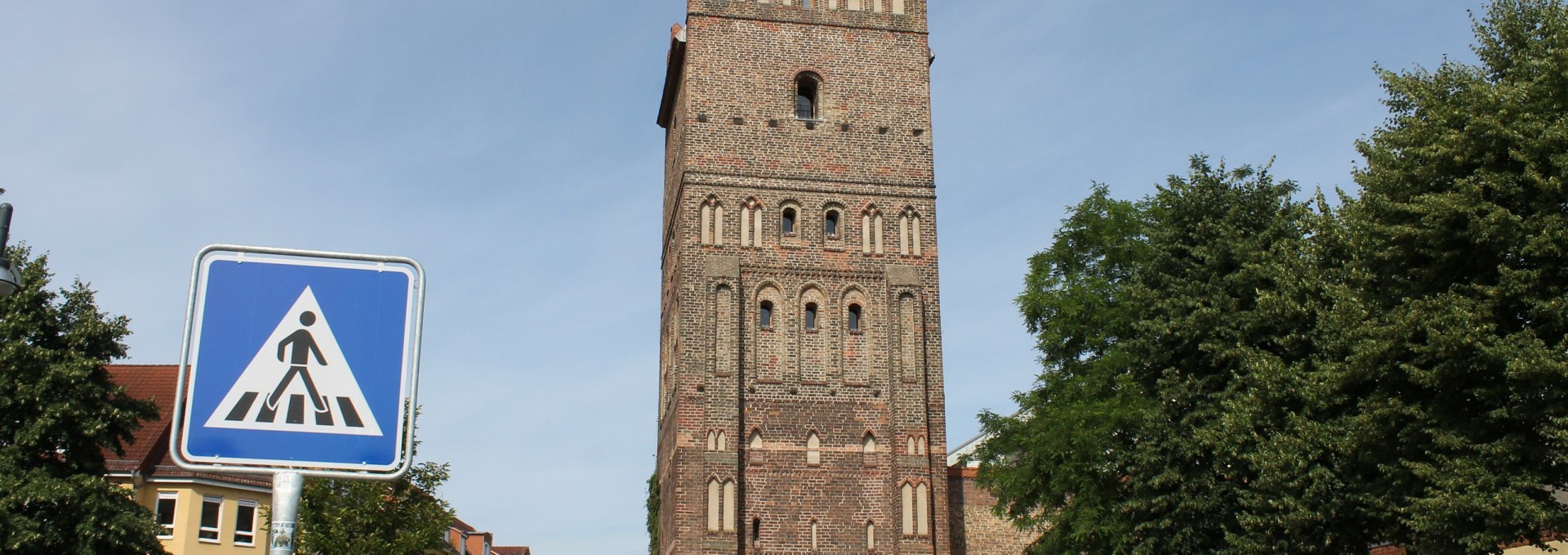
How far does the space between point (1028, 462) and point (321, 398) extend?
71.3 feet

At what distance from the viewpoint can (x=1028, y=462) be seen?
25.0m

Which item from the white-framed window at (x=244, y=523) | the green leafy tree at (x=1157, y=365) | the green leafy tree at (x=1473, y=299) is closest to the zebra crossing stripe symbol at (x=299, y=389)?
the green leafy tree at (x=1473, y=299)

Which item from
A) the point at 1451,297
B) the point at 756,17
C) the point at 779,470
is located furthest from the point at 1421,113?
the point at 756,17

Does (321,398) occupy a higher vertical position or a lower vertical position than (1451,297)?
lower

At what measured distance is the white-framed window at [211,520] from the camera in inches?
1324

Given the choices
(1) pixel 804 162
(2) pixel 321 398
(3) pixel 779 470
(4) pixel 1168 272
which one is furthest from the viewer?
(1) pixel 804 162

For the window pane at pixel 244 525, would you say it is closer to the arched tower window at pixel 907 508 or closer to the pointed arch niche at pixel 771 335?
the pointed arch niche at pixel 771 335

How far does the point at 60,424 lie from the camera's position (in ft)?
76.3

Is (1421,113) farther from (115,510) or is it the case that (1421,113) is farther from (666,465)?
(115,510)

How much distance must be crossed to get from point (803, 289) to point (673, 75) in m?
7.21

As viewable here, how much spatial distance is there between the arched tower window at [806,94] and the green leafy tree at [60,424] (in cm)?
1455

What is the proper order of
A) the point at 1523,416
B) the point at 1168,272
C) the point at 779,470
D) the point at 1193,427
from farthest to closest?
the point at 779,470 < the point at 1168,272 < the point at 1193,427 < the point at 1523,416

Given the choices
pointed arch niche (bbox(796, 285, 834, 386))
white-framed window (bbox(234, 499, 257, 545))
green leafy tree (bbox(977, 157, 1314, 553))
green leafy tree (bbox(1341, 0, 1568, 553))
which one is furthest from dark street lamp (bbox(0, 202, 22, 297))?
white-framed window (bbox(234, 499, 257, 545))

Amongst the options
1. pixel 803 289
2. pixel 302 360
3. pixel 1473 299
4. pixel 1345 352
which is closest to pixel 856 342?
pixel 803 289
